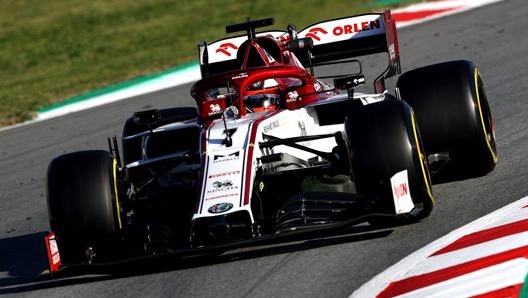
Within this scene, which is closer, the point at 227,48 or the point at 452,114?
the point at 452,114

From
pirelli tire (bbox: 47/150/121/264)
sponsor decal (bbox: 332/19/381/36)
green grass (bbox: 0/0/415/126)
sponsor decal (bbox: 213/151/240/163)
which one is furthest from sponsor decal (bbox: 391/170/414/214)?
green grass (bbox: 0/0/415/126)

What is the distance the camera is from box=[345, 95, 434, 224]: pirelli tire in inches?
327

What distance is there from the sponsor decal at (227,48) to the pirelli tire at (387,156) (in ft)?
12.8

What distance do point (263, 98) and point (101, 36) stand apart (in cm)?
1895

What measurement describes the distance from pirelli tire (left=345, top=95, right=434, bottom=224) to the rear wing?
3.14m

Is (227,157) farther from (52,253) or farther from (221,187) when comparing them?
(52,253)

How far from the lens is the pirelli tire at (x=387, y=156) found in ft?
27.3

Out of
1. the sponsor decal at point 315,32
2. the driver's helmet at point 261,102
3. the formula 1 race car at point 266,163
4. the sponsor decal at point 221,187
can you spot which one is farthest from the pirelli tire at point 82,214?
the sponsor decal at point 315,32

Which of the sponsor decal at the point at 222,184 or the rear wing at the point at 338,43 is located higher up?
the rear wing at the point at 338,43

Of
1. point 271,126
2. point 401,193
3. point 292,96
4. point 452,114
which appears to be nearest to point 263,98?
point 292,96

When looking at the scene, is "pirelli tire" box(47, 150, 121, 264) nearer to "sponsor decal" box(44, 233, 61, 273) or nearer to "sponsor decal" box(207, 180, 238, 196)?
"sponsor decal" box(44, 233, 61, 273)

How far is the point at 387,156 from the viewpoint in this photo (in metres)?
8.35

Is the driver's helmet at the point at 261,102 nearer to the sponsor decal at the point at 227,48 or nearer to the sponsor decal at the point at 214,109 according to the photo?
the sponsor decal at the point at 214,109

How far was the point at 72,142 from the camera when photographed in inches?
632
